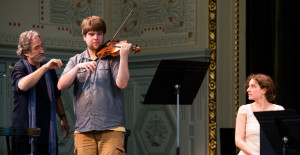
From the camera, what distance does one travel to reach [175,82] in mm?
4426

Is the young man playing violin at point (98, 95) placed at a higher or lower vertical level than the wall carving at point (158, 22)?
lower

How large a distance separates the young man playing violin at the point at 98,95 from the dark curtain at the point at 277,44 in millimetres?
2350

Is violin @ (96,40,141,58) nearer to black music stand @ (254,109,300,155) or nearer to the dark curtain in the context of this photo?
black music stand @ (254,109,300,155)

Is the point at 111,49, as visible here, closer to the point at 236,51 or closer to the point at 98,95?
the point at 98,95

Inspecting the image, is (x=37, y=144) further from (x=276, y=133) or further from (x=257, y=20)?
(x=257, y=20)

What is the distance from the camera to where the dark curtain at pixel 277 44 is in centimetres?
567

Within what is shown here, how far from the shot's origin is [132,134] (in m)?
6.57

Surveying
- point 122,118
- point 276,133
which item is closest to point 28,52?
point 122,118

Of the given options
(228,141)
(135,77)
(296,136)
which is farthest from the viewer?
(135,77)

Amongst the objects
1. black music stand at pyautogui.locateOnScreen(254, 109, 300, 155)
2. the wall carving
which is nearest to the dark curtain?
the wall carving

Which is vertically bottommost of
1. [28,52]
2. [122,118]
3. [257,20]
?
[122,118]

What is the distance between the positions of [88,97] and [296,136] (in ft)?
4.42

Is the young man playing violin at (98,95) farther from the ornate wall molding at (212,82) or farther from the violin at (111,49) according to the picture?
the ornate wall molding at (212,82)

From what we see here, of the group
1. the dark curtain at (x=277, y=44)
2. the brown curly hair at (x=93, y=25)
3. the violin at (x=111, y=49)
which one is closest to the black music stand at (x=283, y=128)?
the violin at (x=111, y=49)
